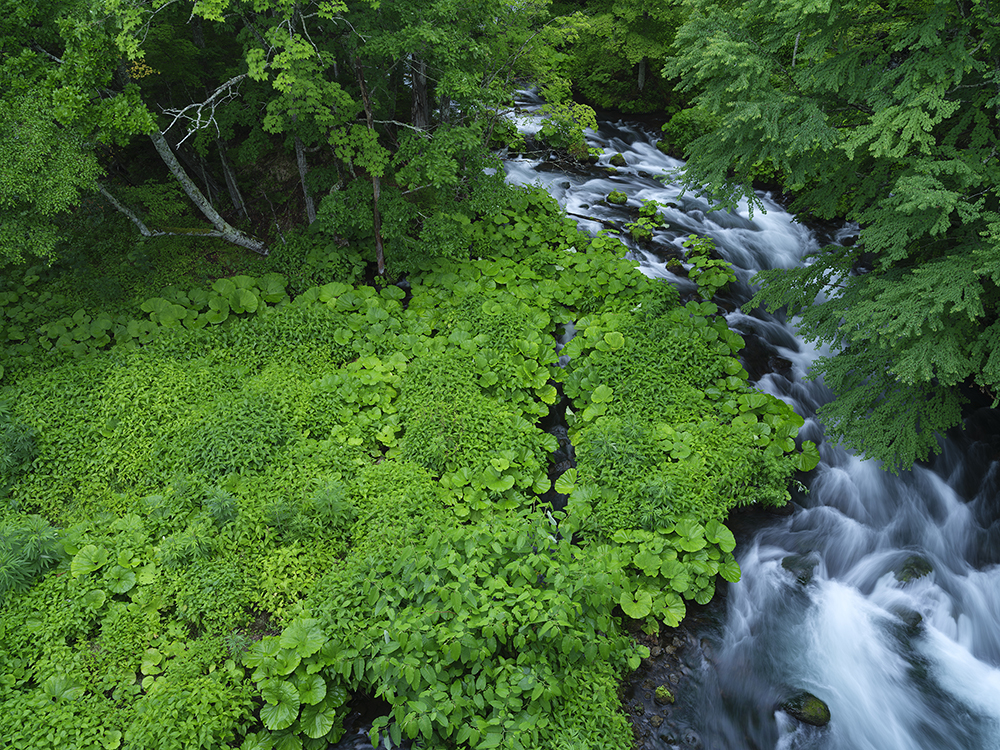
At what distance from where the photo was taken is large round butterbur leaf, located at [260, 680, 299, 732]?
4.81 m

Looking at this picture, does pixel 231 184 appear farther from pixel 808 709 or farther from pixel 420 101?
pixel 808 709

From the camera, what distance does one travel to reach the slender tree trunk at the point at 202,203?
7980 millimetres

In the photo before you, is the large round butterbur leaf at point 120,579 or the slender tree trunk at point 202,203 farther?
the slender tree trunk at point 202,203

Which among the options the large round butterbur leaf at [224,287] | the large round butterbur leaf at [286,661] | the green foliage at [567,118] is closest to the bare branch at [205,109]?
the large round butterbur leaf at [224,287]

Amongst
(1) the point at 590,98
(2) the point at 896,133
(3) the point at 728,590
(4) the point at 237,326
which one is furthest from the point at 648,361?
(1) the point at 590,98

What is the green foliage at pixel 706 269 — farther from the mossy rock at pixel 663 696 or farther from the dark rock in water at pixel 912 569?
the mossy rock at pixel 663 696

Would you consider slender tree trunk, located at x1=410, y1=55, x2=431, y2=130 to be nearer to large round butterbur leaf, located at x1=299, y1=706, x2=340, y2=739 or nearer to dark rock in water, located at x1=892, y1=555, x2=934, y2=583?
large round butterbur leaf, located at x1=299, y1=706, x2=340, y2=739

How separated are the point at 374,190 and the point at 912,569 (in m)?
9.19

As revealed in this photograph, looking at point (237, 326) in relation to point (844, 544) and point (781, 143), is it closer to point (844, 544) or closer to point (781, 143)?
point (781, 143)

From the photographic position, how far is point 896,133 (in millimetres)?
5844

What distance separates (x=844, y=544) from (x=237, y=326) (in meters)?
9.11

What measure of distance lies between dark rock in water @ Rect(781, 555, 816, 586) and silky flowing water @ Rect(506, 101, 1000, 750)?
1 cm

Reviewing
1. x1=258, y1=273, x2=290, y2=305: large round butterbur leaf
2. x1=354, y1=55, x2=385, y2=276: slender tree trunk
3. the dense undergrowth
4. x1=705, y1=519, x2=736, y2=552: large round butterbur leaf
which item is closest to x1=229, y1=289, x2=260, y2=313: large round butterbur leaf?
the dense undergrowth

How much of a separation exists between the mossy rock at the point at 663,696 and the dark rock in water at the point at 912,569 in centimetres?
329
